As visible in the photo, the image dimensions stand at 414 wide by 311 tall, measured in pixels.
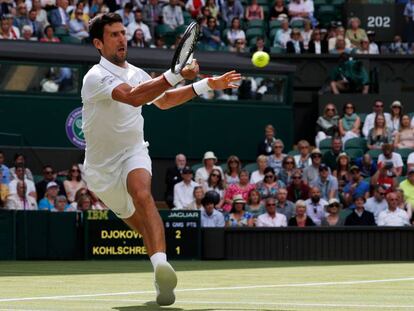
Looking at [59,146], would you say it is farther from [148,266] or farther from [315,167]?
[148,266]

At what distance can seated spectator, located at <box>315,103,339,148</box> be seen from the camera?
22453mm

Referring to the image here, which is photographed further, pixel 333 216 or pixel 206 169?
pixel 206 169

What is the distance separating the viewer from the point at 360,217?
18688 millimetres

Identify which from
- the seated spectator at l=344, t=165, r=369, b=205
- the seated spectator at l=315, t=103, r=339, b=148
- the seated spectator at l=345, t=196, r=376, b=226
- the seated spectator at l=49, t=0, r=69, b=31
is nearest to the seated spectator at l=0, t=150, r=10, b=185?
the seated spectator at l=49, t=0, r=69, b=31

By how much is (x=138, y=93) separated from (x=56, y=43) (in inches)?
587

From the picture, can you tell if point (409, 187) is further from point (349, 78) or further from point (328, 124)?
point (349, 78)

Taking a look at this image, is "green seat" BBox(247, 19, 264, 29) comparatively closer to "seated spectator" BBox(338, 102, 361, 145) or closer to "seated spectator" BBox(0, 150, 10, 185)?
"seated spectator" BBox(338, 102, 361, 145)

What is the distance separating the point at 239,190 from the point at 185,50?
35.5ft

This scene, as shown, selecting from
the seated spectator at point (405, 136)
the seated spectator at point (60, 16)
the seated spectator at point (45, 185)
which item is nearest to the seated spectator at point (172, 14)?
the seated spectator at point (60, 16)

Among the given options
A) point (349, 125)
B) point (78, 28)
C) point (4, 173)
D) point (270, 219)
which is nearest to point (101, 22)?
point (270, 219)

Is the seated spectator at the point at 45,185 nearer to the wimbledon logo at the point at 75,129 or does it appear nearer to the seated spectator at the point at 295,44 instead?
the wimbledon logo at the point at 75,129

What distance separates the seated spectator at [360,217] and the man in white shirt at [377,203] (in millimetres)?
226

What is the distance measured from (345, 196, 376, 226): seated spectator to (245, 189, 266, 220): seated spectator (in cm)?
135

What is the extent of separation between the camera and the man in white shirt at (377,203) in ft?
62.2
